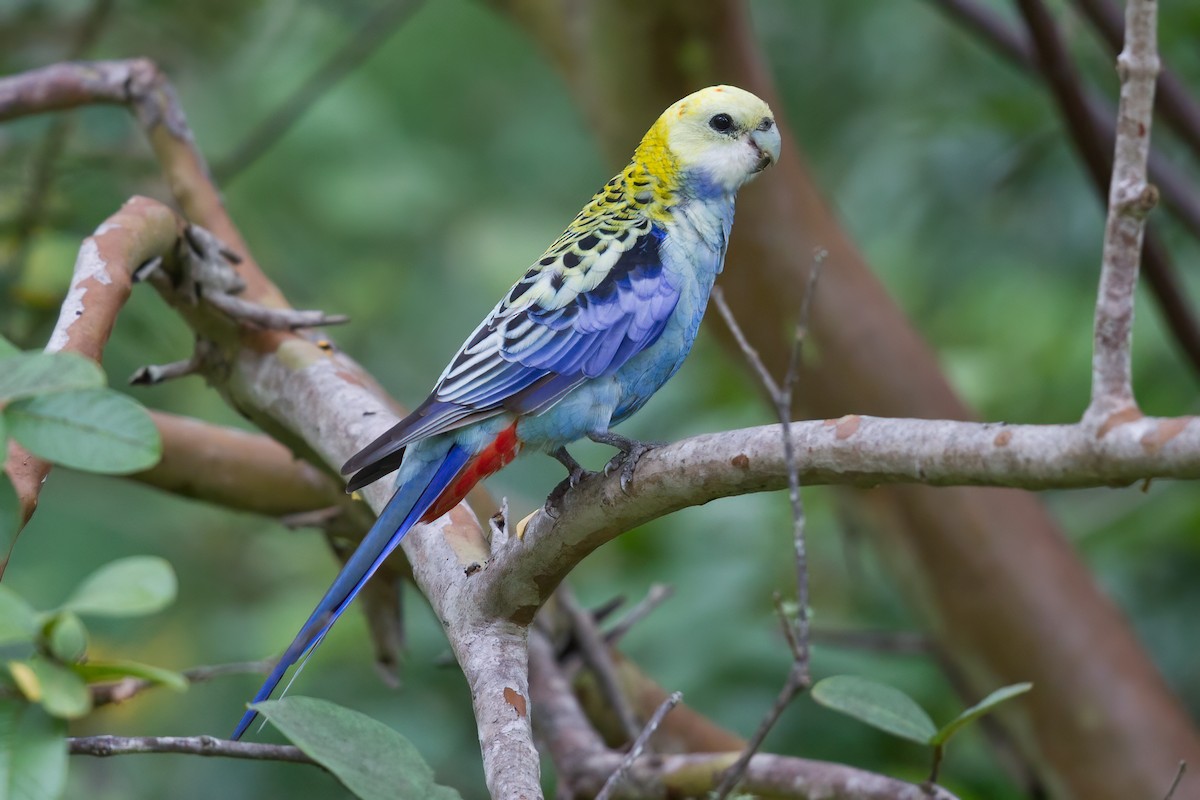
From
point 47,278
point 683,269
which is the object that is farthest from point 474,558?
point 47,278

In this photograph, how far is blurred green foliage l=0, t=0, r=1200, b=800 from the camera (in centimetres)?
383

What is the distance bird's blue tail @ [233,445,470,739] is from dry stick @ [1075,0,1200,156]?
2.49m

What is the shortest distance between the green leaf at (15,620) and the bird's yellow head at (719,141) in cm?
176

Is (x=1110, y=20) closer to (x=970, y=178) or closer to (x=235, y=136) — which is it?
(x=970, y=178)

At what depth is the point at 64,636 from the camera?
3.85 ft

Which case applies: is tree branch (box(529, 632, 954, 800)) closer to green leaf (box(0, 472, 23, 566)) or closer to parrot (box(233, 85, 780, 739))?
parrot (box(233, 85, 780, 739))

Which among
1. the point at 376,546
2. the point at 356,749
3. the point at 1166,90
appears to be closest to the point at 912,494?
the point at 1166,90

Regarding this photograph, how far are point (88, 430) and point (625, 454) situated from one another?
952 millimetres

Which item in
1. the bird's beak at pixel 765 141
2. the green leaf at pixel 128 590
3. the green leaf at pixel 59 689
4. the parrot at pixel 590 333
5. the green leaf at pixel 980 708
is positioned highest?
the bird's beak at pixel 765 141

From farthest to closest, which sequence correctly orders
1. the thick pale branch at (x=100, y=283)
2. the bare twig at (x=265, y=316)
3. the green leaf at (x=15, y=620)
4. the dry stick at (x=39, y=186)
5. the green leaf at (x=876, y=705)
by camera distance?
the dry stick at (x=39, y=186)
the bare twig at (x=265, y=316)
the green leaf at (x=876, y=705)
the thick pale branch at (x=100, y=283)
the green leaf at (x=15, y=620)

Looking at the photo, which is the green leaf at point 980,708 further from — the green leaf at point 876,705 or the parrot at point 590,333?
the parrot at point 590,333

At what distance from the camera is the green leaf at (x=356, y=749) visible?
4.61 ft

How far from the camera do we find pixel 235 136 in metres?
6.52

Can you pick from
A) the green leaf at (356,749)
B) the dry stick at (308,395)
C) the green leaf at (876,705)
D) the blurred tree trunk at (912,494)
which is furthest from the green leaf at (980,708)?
the blurred tree trunk at (912,494)
